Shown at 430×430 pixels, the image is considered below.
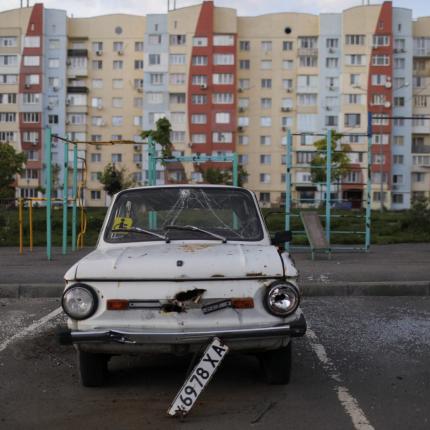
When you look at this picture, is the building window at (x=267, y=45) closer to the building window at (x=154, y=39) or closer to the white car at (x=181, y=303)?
the building window at (x=154, y=39)

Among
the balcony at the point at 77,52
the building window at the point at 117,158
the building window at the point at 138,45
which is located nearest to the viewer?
the balcony at the point at 77,52

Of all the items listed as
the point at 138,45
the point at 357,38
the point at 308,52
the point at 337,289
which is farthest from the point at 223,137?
the point at 337,289

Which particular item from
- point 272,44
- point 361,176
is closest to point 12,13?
point 272,44

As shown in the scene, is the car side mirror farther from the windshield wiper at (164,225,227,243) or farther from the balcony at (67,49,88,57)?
the balcony at (67,49,88,57)

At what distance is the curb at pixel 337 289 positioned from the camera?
1033cm

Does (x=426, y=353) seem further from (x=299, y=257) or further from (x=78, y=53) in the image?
(x=78, y=53)

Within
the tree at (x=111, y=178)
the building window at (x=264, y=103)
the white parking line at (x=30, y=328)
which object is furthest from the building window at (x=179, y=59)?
the white parking line at (x=30, y=328)

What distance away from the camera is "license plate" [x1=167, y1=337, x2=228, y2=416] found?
14.8ft

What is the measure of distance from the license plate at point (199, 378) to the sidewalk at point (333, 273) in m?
5.94

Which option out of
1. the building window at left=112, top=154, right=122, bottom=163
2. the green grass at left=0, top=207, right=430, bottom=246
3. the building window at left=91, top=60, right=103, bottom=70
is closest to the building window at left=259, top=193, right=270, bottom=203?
the building window at left=112, top=154, right=122, bottom=163

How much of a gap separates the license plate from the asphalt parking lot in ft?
0.34

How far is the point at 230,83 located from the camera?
254ft

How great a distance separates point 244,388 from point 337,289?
5.40 meters

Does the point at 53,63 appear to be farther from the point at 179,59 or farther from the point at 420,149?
the point at 420,149
